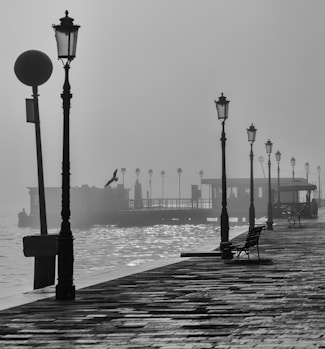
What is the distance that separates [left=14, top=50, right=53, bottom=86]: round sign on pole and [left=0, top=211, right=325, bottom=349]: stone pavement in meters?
4.46

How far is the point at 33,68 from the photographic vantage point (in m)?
18.5

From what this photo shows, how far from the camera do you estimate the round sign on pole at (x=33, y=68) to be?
18438 millimetres

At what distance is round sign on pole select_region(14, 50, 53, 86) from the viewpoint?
1844cm

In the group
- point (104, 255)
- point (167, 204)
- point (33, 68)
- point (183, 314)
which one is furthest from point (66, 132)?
point (167, 204)

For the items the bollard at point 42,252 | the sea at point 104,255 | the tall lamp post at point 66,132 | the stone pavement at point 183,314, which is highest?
the tall lamp post at point 66,132

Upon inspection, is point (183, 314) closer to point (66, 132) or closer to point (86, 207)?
point (66, 132)

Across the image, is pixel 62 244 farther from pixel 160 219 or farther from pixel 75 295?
pixel 160 219

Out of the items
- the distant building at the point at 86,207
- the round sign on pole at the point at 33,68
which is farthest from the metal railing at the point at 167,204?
the round sign on pole at the point at 33,68

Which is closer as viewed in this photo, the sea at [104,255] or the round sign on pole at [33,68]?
the round sign on pole at [33,68]

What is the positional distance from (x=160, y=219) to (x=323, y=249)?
419ft

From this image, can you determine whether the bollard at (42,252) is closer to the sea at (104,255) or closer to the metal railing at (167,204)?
the sea at (104,255)

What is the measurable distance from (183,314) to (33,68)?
8587mm

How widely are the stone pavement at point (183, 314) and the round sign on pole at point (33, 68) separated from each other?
4.46 m

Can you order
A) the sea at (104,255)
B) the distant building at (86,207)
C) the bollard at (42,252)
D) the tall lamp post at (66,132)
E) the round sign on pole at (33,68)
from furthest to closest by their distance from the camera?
the distant building at (86,207), the sea at (104,255), the round sign on pole at (33,68), the bollard at (42,252), the tall lamp post at (66,132)
